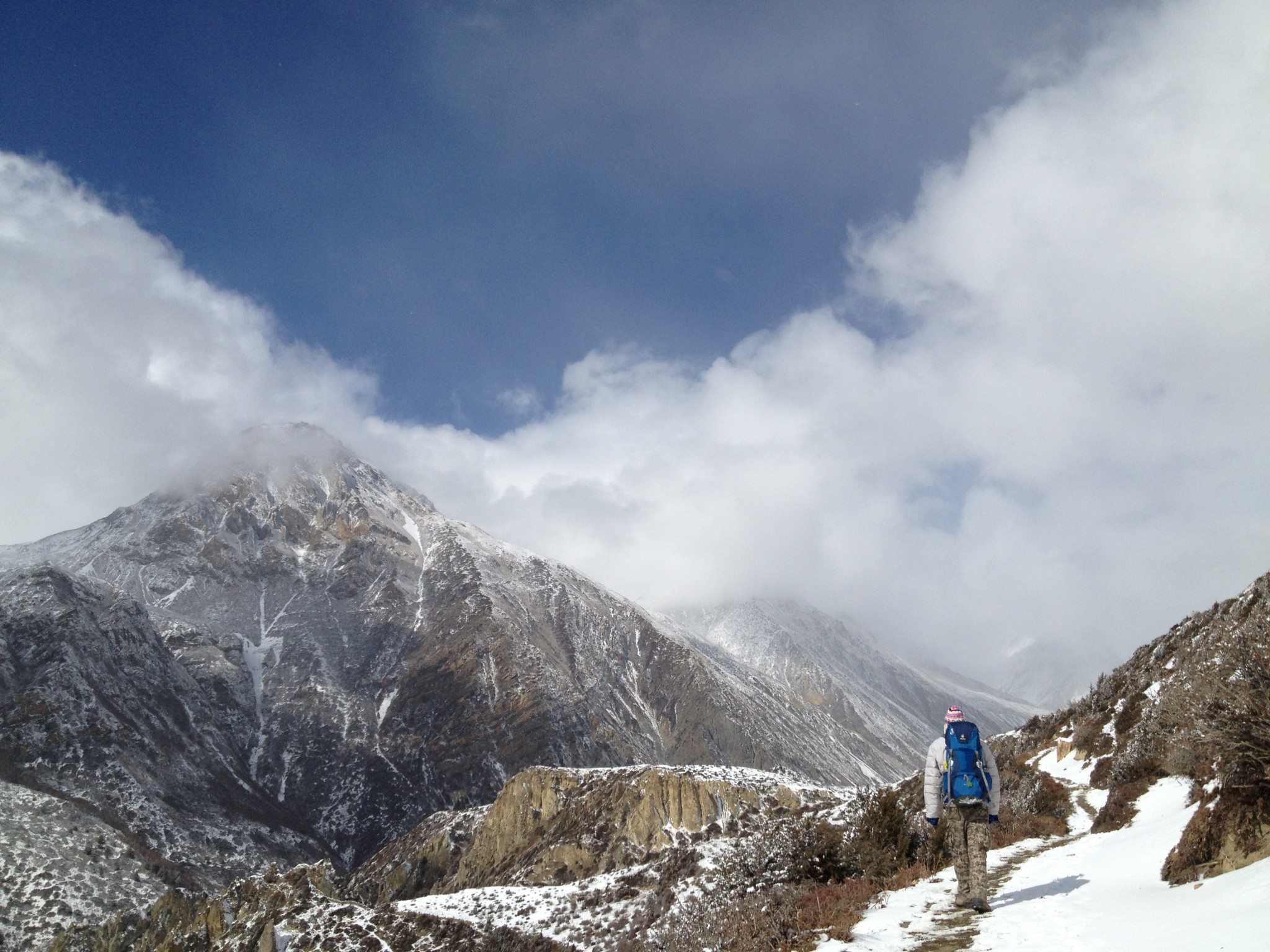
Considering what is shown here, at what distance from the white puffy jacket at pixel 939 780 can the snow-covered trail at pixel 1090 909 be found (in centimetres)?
129

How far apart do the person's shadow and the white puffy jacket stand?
4.12 feet

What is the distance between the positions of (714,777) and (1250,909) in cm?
4570

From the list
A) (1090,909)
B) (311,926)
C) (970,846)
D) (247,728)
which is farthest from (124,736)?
(1090,909)

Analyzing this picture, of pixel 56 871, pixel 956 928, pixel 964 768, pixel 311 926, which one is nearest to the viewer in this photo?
pixel 956 928

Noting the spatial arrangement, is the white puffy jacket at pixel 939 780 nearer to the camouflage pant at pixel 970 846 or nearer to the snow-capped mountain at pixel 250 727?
the camouflage pant at pixel 970 846

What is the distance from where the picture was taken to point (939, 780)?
1073 centimetres

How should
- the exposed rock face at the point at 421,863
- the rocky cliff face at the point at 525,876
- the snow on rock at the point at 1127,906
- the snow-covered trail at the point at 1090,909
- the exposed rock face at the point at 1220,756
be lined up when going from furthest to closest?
the exposed rock face at the point at 421,863, the rocky cliff face at the point at 525,876, the exposed rock face at the point at 1220,756, the snow-covered trail at the point at 1090,909, the snow on rock at the point at 1127,906

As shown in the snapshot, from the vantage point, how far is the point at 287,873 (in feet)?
121

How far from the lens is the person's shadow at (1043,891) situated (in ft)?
33.7

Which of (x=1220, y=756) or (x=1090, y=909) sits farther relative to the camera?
(x=1220, y=756)

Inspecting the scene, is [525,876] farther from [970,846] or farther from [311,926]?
[970,846]

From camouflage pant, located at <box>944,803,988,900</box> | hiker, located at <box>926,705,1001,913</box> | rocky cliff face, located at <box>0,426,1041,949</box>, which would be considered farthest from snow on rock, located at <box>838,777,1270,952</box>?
rocky cliff face, located at <box>0,426,1041,949</box>

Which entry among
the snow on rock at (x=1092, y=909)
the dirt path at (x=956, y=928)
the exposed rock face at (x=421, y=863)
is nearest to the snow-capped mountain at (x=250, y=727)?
the exposed rock face at (x=421, y=863)

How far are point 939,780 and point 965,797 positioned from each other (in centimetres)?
45
